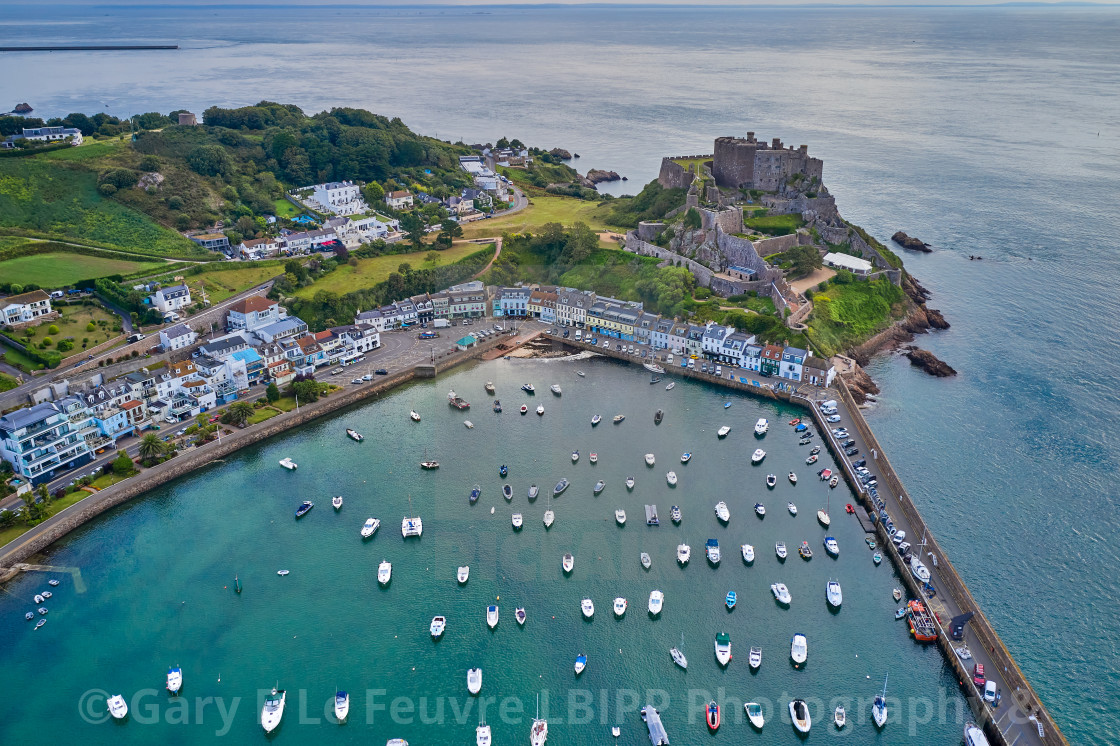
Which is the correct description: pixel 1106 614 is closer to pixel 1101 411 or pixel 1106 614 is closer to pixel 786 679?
pixel 786 679

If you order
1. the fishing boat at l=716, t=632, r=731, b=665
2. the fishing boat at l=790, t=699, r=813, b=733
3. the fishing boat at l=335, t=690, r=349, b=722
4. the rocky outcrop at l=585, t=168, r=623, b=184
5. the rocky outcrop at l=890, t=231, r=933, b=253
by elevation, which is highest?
the rocky outcrop at l=890, t=231, r=933, b=253

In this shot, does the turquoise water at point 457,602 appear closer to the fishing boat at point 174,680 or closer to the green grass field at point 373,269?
the fishing boat at point 174,680

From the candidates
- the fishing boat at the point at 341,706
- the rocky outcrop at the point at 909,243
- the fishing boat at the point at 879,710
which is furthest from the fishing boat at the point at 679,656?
the rocky outcrop at the point at 909,243

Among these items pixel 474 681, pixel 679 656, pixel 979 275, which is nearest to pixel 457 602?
pixel 474 681

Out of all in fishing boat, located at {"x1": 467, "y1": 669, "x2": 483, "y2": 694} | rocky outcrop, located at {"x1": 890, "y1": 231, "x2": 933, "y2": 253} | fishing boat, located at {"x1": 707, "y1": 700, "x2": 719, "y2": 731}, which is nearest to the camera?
fishing boat, located at {"x1": 707, "y1": 700, "x2": 719, "y2": 731}

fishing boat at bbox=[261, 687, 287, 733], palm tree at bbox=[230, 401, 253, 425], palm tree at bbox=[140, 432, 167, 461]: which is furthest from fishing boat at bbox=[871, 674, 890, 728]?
palm tree at bbox=[140, 432, 167, 461]

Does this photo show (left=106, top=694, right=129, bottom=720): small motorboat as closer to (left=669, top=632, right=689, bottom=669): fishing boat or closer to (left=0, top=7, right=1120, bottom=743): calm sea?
(left=0, top=7, right=1120, bottom=743): calm sea

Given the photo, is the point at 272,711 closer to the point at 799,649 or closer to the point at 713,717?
the point at 713,717
